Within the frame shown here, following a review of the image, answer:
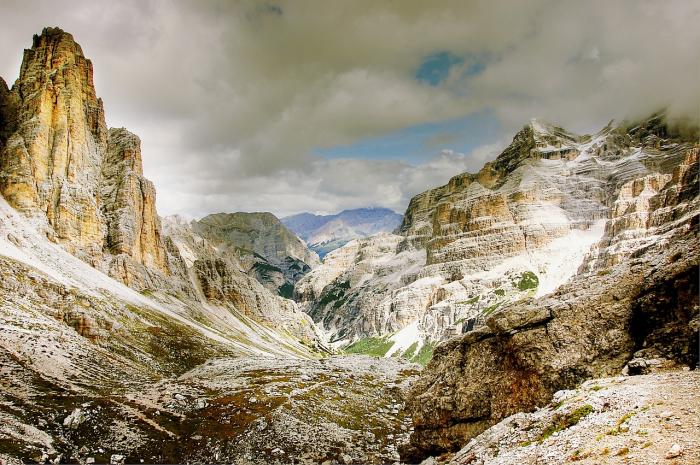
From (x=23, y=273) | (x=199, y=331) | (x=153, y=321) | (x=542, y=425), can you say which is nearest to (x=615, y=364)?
(x=542, y=425)

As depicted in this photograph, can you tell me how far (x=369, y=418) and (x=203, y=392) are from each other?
108ft

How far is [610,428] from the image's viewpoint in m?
21.8

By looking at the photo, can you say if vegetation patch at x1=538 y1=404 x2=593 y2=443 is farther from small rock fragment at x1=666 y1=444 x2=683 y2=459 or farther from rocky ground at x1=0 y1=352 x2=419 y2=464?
rocky ground at x1=0 y1=352 x2=419 y2=464

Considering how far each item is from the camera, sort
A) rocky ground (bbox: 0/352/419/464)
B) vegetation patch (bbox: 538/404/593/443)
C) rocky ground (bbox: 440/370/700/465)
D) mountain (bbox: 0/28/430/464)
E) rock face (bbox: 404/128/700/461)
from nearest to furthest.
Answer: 1. rocky ground (bbox: 440/370/700/465)
2. vegetation patch (bbox: 538/404/593/443)
3. rock face (bbox: 404/128/700/461)
4. rocky ground (bbox: 0/352/419/464)
5. mountain (bbox: 0/28/430/464)

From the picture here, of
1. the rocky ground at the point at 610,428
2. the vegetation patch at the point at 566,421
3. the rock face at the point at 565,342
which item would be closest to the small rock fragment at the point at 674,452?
the rocky ground at the point at 610,428

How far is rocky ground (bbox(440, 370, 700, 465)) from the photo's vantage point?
18547mm

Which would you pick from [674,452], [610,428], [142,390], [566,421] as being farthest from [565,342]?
[142,390]

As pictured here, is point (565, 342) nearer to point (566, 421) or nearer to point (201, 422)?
point (566, 421)

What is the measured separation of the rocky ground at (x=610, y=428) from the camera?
60.8 feet

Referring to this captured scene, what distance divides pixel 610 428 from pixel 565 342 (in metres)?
14.9

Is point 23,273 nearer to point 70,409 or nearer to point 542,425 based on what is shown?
point 70,409

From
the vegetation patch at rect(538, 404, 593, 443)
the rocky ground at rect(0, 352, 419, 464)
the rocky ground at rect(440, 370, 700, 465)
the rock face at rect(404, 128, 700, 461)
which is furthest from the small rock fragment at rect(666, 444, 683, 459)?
the rocky ground at rect(0, 352, 419, 464)

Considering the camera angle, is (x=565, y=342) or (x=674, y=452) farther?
(x=565, y=342)

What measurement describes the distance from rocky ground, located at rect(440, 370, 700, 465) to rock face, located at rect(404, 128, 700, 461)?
15.3 feet
